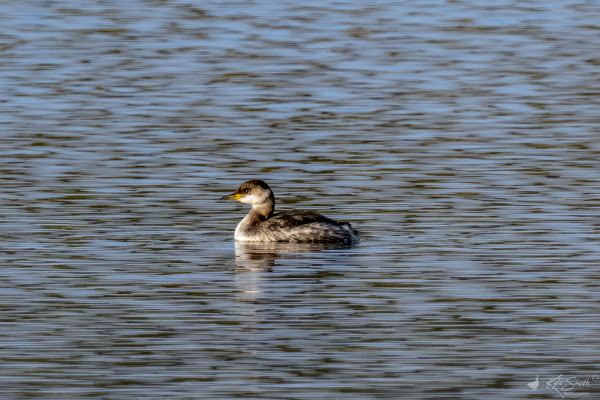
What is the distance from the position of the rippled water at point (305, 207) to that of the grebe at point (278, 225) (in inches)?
11.4

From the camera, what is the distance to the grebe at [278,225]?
61.0 feet

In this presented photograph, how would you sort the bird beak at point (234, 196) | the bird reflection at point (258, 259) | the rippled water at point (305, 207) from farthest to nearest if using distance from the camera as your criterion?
1. the bird beak at point (234, 196)
2. the bird reflection at point (258, 259)
3. the rippled water at point (305, 207)

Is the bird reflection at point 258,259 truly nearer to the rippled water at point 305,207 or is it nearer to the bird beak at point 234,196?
the rippled water at point 305,207

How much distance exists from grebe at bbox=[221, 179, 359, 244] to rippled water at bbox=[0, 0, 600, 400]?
11.4 inches

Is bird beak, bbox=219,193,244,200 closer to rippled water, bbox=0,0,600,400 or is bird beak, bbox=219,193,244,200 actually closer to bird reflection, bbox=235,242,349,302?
rippled water, bbox=0,0,600,400

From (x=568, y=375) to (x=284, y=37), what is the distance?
2944cm

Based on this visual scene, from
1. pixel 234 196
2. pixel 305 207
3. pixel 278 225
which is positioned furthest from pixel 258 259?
pixel 305 207

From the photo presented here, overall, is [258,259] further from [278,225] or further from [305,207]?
[305,207]

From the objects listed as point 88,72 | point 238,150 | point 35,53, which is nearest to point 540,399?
point 238,150

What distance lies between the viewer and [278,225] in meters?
19.4

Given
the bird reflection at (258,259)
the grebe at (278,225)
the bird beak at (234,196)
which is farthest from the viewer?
the bird beak at (234,196)

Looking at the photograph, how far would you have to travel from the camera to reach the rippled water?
41.8 feet

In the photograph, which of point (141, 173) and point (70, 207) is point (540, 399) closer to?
point (70, 207)

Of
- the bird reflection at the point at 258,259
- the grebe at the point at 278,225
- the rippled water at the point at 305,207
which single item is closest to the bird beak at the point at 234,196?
the grebe at the point at 278,225
